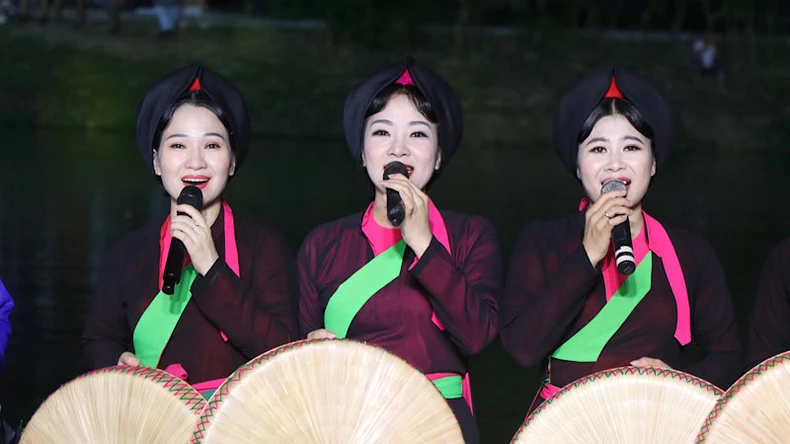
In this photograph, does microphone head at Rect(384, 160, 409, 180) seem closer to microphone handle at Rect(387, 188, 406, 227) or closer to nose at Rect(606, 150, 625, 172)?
microphone handle at Rect(387, 188, 406, 227)

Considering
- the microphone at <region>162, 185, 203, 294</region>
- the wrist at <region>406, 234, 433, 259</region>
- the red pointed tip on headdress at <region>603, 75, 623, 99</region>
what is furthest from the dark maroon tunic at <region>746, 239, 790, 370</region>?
the microphone at <region>162, 185, 203, 294</region>

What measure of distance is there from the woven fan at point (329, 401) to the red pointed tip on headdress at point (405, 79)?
68 cm

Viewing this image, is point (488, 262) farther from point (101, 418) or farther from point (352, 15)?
point (352, 15)

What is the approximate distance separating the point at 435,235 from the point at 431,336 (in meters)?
0.23

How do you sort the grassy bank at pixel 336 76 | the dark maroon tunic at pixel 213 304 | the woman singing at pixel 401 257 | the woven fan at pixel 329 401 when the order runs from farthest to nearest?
the grassy bank at pixel 336 76 < the woman singing at pixel 401 257 < the dark maroon tunic at pixel 213 304 < the woven fan at pixel 329 401

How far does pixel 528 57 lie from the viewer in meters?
20.6

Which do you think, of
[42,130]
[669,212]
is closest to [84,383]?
[669,212]

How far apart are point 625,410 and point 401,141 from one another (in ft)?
2.58

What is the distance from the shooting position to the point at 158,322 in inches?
112

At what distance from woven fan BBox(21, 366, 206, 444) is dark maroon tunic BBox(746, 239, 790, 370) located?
1.26 metres

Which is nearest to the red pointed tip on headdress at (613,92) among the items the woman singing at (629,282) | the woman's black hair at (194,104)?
the woman singing at (629,282)

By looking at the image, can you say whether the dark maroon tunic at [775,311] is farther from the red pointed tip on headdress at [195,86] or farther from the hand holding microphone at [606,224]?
the red pointed tip on headdress at [195,86]

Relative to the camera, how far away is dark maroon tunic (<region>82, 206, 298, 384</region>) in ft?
8.91

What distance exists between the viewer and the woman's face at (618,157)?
2.80 metres
